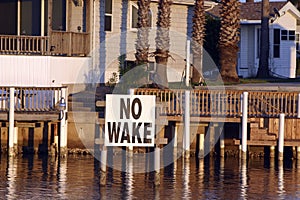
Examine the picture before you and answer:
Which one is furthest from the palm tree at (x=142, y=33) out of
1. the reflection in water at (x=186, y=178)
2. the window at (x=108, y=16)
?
the reflection in water at (x=186, y=178)

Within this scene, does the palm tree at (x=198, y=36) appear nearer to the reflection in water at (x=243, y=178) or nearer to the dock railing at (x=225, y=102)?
the dock railing at (x=225, y=102)

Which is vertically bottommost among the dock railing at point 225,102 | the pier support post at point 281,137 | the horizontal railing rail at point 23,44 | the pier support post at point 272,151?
the pier support post at point 272,151

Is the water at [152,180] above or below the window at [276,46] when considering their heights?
below

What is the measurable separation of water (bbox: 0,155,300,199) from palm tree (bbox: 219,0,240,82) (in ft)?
45.7

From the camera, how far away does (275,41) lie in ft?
195

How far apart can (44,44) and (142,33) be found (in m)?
6.91

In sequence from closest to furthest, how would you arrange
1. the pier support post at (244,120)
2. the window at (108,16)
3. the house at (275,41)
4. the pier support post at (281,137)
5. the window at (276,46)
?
the pier support post at (281,137), the pier support post at (244,120), the window at (108,16), the house at (275,41), the window at (276,46)

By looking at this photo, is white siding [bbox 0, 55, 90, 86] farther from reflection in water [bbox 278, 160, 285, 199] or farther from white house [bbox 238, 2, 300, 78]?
white house [bbox 238, 2, 300, 78]

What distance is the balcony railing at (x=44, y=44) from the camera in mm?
36213

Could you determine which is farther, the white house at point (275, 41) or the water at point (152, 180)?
the white house at point (275, 41)

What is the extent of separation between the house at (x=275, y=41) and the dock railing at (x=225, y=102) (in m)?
26.3

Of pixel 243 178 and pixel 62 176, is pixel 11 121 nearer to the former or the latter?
pixel 62 176

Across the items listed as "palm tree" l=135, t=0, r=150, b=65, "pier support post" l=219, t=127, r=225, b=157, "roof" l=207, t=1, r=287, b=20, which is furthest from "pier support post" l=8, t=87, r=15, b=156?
"roof" l=207, t=1, r=287, b=20

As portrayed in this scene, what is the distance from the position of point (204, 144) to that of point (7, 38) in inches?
388
